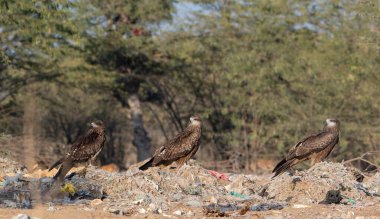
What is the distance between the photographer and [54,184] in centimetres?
1148

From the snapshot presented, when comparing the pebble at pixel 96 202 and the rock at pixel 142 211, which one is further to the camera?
the pebble at pixel 96 202

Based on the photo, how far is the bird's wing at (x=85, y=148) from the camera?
1339 cm

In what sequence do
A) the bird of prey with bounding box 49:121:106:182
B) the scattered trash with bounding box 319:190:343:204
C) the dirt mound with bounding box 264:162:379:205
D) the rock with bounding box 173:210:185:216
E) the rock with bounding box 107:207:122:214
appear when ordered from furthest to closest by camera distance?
1. the bird of prey with bounding box 49:121:106:182
2. the dirt mound with bounding box 264:162:379:205
3. the scattered trash with bounding box 319:190:343:204
4. the rock with bounding box 173:210:185:216
5. the rock with bounding box 107:207:122:214

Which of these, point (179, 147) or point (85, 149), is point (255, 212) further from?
point (85, 149)

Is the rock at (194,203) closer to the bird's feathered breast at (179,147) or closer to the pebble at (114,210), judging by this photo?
the pebble at (114,210)

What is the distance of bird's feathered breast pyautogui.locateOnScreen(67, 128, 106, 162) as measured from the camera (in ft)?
44.0

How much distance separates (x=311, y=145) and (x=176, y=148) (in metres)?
2.25

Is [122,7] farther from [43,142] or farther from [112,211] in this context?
[112,211]

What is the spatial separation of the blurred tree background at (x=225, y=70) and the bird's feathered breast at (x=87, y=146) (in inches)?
392

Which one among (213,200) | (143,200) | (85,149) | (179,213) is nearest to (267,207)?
(213,200)

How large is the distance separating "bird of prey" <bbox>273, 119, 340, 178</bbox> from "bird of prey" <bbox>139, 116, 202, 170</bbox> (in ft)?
4.59

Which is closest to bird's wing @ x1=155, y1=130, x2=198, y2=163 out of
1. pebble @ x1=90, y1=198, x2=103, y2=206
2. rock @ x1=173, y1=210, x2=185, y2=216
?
pebble @ x1=90, y1=198, x2=103, y2=206

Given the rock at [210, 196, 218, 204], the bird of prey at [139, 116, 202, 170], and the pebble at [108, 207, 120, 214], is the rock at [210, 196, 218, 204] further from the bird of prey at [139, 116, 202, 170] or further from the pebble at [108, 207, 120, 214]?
the bird of prey at [139, 116, 202, 170]

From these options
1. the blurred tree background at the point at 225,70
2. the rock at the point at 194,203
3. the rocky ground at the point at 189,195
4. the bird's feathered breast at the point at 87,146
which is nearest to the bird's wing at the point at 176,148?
the rocky ground at the point at 189,195
